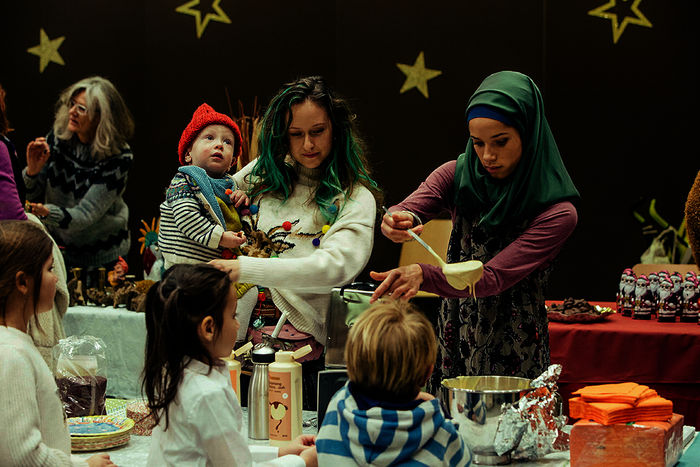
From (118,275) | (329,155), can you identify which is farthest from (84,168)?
(329,155)

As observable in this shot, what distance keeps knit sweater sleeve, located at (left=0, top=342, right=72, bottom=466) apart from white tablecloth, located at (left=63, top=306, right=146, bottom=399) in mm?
2251

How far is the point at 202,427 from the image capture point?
4.62 ft

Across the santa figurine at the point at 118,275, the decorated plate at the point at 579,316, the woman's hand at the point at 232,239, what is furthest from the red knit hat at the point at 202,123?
the decorated plate at the point at 579,316

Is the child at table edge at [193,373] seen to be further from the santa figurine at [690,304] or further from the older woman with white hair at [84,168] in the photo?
the older woman with white hair at [84,168]

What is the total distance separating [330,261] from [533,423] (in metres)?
0.68

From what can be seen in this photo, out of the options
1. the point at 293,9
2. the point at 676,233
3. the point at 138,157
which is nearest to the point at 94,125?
the point at 138,157

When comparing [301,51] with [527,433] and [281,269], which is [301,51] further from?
[527,433]

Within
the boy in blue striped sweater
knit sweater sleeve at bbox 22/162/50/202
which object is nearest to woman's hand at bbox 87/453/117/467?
the boy in blue striped sweater

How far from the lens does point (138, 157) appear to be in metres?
5.50

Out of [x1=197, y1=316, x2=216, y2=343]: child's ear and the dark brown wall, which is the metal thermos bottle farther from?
the dark brown wall

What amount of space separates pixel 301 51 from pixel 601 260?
2291 millimetres

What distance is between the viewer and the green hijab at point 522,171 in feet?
6.62

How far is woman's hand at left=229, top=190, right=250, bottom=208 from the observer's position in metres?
2.25

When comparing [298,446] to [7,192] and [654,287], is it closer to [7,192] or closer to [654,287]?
[7,192]
